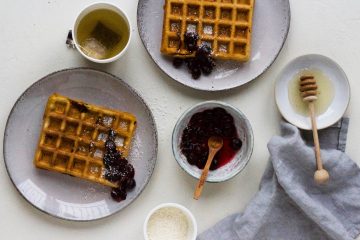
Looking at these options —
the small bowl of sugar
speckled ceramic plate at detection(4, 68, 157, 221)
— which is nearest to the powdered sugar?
the small bowl of sugar

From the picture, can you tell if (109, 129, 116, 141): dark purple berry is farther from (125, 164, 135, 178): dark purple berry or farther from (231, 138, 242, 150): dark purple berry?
(231, 138, 242, 150): dark purple berry

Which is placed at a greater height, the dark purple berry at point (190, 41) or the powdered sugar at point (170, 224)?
the dark purple berry at point (190, 41)

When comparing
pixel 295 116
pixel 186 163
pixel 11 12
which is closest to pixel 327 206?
pixel 295 116

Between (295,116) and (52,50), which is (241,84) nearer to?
(295,116)

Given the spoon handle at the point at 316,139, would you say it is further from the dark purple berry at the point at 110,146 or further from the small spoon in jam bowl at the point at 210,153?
the dark purple berry at the point at 110,146

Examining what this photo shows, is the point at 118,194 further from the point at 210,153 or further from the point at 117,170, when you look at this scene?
the point at 210,153

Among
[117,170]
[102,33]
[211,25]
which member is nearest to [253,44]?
[211,25]

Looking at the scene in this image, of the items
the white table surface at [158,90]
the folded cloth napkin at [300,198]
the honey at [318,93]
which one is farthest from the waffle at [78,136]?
the honey at [318,93]
